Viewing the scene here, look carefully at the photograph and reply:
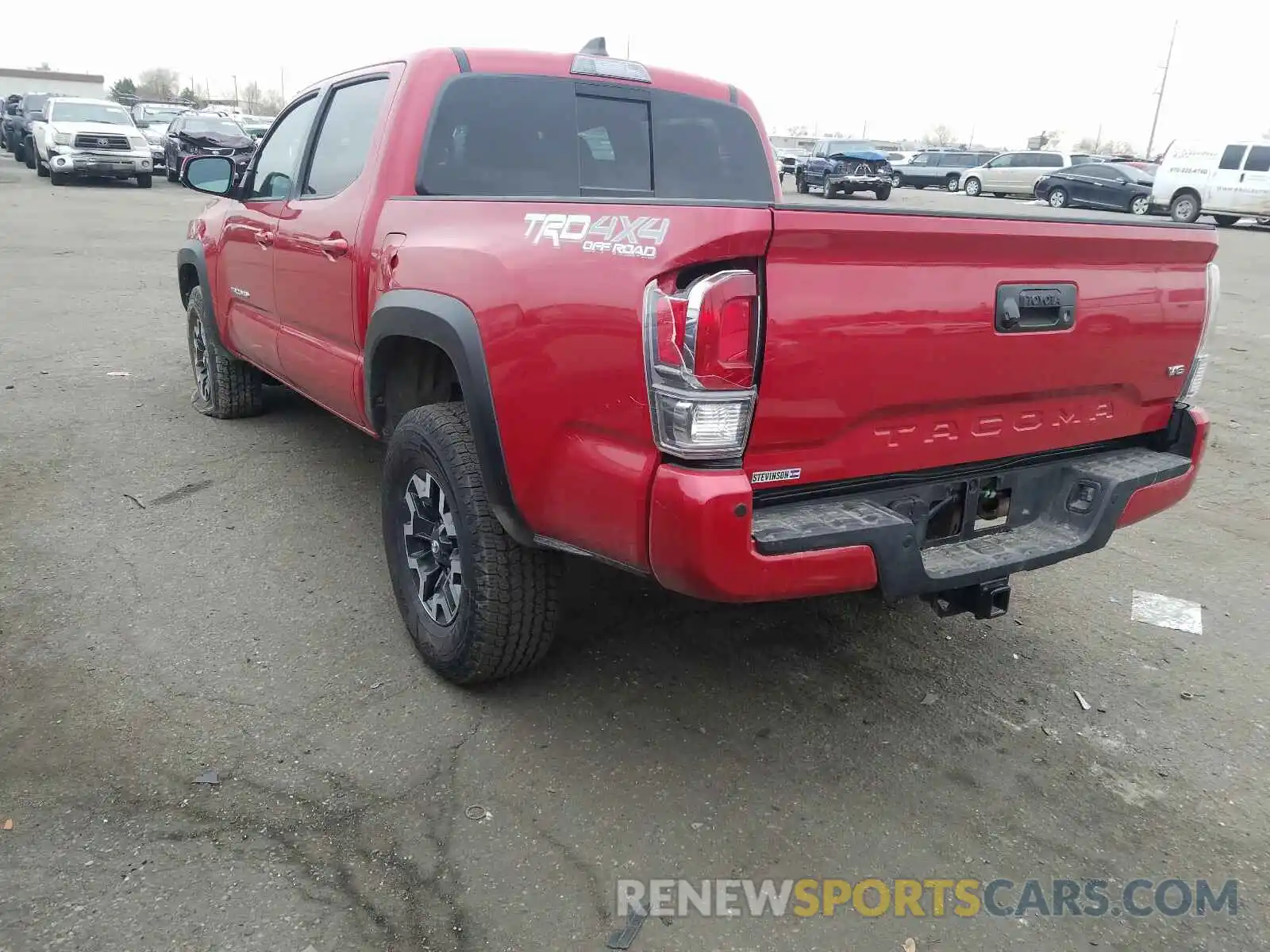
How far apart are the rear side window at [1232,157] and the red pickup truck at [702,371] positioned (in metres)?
23.4

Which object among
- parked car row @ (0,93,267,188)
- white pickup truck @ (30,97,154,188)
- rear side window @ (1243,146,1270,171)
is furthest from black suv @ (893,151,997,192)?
white pickup truck @ (30,97,154,188)

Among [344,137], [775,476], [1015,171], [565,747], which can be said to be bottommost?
[565,747]

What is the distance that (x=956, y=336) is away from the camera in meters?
2.46

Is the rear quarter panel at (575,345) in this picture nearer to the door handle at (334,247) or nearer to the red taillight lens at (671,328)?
the red taillight lens at (671,328)

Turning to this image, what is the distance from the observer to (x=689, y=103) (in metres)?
4.17

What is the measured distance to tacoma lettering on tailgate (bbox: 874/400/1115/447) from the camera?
2.53 metres

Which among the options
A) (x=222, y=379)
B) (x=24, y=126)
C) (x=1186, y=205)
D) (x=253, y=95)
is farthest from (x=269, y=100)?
(x=222, y=379)

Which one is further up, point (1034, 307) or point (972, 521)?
point (1034, 307)

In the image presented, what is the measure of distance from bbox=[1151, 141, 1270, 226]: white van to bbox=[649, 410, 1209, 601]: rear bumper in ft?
75.9

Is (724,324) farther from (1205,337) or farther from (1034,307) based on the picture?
(1205,337)

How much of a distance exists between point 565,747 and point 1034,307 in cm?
179

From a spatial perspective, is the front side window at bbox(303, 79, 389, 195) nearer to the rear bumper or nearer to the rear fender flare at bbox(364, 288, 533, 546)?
the rear fender flare at bbox(364, 288, 533, 546)

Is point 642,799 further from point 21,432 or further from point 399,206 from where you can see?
point 21,432

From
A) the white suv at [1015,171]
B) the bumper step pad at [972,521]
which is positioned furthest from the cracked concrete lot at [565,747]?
the white suv at [1015,171]
